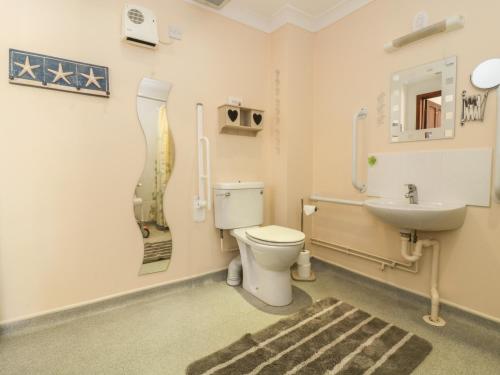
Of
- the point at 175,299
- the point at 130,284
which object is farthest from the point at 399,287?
the point at 130,284

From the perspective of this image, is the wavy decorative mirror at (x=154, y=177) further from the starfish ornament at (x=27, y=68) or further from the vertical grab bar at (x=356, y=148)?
the vertical grab bar at (x=356, y=148)

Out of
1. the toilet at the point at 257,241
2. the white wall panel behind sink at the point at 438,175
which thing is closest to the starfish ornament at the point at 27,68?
the toilet at the point at 257,241

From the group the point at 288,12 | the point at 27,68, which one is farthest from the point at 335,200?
the point at 27,68

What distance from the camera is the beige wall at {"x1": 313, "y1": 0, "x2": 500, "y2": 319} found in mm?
1605

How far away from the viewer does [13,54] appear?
153 centimetres

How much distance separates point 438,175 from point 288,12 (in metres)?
1.82

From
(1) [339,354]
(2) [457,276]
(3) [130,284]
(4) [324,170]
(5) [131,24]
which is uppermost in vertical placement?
(5) [131,24]

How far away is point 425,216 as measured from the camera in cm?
156

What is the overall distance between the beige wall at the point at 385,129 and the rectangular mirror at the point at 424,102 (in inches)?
1.8

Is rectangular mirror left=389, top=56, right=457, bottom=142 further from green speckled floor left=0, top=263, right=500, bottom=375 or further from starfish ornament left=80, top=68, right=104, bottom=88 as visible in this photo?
starfish ornament left=80, top=68, right=104, bottom=88

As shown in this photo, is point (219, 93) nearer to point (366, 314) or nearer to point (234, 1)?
point (234, 1)

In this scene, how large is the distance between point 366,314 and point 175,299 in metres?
1.36

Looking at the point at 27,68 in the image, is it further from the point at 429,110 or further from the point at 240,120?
the point at 429,110

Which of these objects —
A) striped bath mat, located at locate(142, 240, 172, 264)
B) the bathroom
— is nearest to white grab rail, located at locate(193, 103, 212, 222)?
the bathroom
